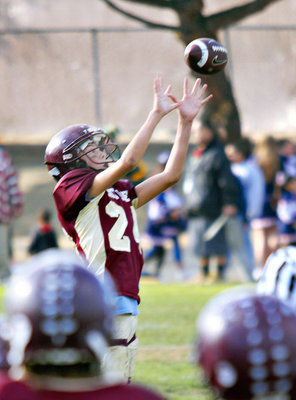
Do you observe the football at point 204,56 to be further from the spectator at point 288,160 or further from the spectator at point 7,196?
the spectator at point 7,196

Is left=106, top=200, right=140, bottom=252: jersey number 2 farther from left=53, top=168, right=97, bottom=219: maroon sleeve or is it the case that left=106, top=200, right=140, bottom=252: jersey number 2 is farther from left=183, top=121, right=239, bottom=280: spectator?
left=183, top=121, right=239, bottom=280: spectator

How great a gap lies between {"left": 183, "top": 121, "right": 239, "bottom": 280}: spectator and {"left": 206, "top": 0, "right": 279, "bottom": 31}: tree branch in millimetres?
3393

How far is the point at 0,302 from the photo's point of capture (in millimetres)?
8969

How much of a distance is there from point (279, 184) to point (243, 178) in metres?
0.48

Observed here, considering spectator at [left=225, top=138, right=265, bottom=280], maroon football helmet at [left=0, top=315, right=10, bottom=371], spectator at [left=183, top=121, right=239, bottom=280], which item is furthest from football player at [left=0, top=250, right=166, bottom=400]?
spectator at [left=225, top=138, right=265, bottom=280]

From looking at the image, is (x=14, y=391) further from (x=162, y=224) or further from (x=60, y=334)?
(x=162, y=224)

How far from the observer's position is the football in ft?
17.1

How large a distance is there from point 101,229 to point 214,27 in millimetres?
9704

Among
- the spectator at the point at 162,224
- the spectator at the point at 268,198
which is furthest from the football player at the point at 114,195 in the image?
the spectator at the point at 162,224

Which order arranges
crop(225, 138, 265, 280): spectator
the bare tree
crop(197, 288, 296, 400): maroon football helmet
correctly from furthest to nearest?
the bare tree → crop(225, 138, 265, 280): spectator → crop(197, 288, 296, 400): maroon football helmet

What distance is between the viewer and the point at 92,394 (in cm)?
218

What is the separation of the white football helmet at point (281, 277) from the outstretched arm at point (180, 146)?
1368 mm

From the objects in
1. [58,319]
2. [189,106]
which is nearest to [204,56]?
[189,106]

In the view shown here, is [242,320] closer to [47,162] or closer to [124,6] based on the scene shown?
[47,162]
